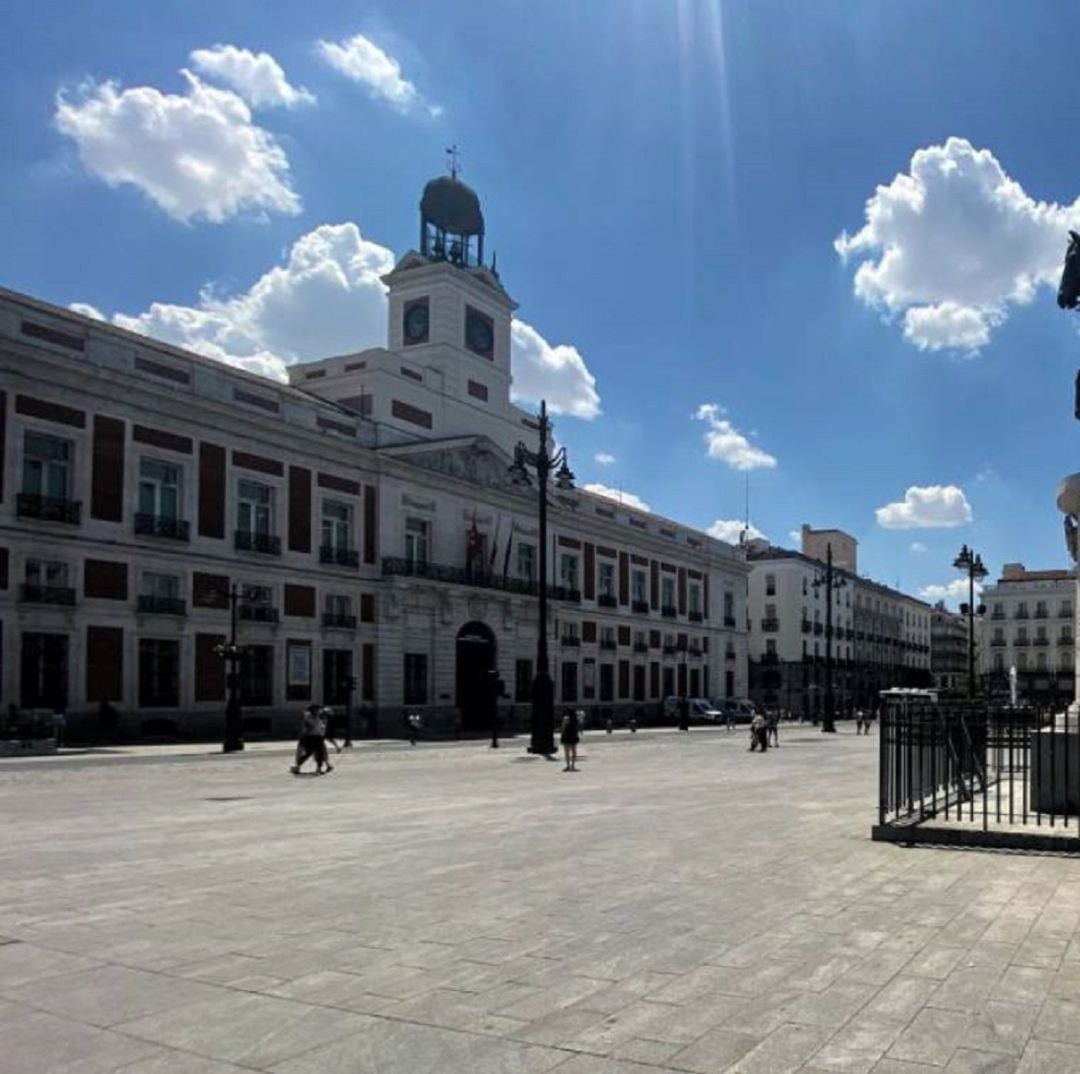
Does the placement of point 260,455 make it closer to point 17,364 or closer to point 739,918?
point 17,364

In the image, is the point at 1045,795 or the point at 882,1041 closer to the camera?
the point at 882,1041

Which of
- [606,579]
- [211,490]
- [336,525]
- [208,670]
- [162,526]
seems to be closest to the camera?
[162,526]

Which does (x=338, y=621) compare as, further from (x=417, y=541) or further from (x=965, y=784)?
(x=965, y=784)

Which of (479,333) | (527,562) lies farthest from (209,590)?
(479,333)

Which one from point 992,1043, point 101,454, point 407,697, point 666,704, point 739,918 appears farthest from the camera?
point 666,704

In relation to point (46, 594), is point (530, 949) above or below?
below

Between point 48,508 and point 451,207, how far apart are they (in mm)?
34010

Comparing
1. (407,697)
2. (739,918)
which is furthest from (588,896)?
(407,697)

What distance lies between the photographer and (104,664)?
1458 inches

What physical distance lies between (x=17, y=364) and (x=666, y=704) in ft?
161

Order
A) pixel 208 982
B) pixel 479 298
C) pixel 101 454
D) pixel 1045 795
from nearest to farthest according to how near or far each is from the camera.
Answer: pixel 208 982 → pixel 1045 795 → pixel 101 454 → pixel 479 298

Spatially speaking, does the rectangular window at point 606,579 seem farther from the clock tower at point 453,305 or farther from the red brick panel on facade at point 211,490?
the red brick panel on facade at point 211,490

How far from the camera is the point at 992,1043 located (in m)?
4.95

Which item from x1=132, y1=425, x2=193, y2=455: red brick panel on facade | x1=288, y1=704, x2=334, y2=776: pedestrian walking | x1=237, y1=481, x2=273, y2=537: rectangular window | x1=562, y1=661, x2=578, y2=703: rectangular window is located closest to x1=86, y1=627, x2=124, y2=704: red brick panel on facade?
x1=132, y1=425, x2=193, y2=455: red brick panel on facade
